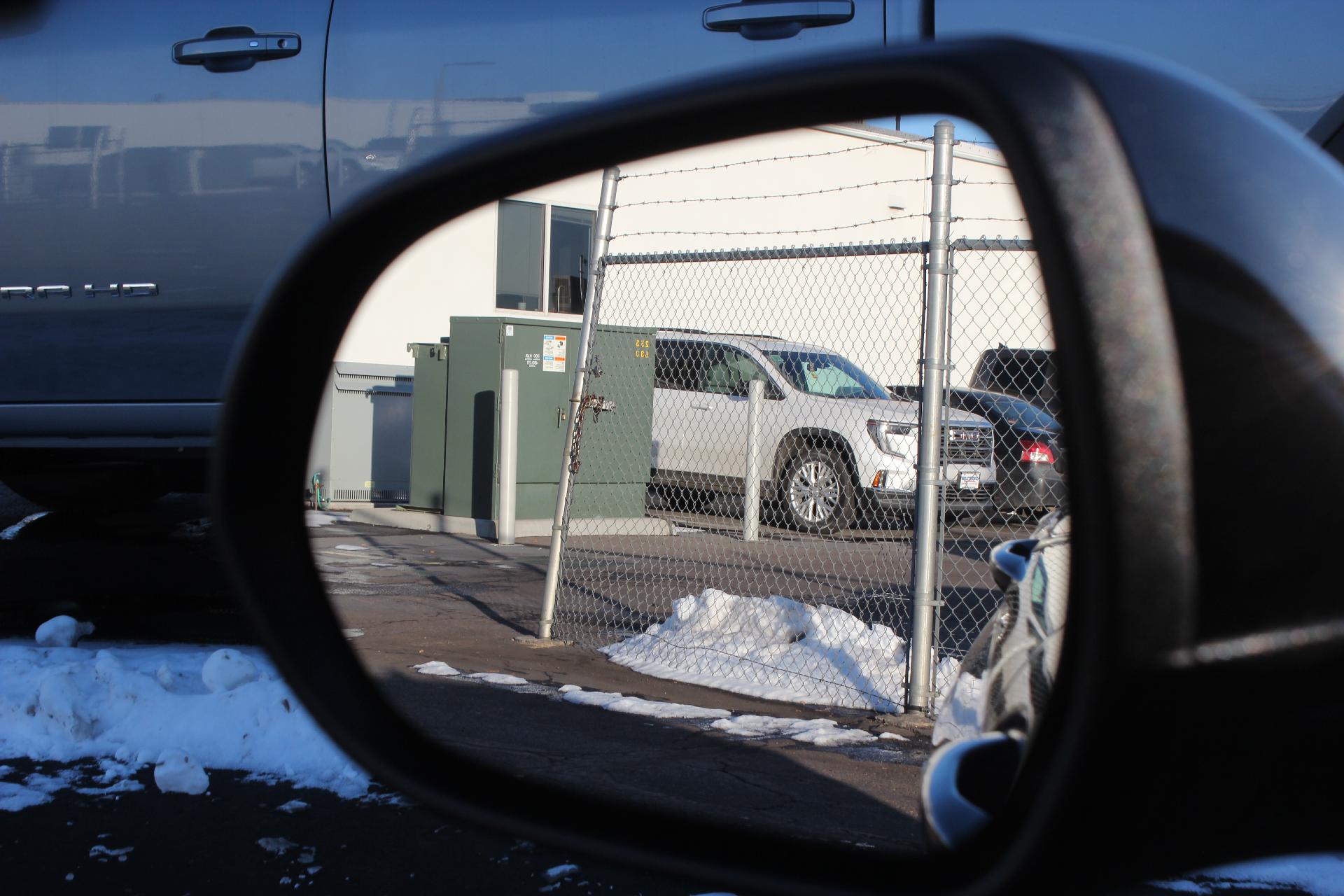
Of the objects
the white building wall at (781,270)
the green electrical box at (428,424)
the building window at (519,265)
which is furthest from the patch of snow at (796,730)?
the building window at (519,265)

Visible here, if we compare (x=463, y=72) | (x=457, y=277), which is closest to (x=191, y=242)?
(x=463, y=72)

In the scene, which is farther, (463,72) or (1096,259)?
(463,72)

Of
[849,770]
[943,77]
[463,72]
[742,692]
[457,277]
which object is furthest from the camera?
[457,277]

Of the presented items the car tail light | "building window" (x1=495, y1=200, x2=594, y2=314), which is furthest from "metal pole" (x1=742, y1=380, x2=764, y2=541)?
the car tail light

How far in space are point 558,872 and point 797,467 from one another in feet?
23.8

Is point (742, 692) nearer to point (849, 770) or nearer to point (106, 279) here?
point (849, 770)

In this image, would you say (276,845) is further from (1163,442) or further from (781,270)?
(781,270)

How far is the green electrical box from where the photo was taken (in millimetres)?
11070

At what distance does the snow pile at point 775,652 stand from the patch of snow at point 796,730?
0.38 metres

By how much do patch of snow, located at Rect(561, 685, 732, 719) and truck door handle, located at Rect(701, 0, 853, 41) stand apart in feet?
8.12

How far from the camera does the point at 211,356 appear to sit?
4.59 meters

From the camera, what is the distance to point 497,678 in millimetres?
5219

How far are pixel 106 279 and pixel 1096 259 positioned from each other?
14.8 feet

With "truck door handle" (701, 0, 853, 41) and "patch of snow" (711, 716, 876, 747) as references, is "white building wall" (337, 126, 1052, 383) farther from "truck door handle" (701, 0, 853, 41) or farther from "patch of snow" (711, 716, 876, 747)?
"patch of snow" (711, 716, 876, 747)
